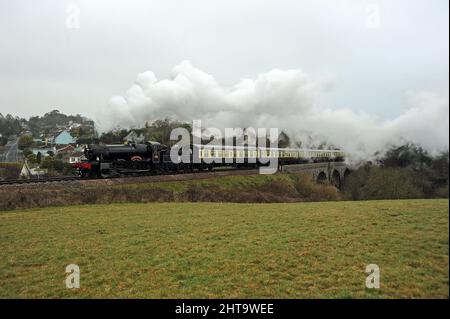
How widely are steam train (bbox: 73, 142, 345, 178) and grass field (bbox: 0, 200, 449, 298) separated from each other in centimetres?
789

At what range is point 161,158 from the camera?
84.8 feet

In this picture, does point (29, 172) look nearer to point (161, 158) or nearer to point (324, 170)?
point (161, 158)

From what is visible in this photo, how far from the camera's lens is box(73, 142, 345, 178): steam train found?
2097 cm

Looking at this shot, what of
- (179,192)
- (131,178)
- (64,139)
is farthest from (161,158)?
(64,139)

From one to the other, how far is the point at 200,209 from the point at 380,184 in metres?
23.5

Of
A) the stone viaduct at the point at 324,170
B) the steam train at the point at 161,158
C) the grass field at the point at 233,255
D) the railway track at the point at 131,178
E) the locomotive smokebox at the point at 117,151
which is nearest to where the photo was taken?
the grass field at the point at 233,255

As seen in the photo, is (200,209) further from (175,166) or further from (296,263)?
(175,166)

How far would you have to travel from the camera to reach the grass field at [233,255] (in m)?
6.36

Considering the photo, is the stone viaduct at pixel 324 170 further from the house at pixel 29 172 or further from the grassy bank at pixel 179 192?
the house at pixel 29 172

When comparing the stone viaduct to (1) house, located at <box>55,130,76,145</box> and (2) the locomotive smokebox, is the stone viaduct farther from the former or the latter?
(1) house, located at <box>55,130,76,145</box>

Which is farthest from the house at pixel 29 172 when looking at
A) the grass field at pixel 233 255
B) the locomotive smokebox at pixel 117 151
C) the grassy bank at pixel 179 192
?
the grass field at pixel 233 255

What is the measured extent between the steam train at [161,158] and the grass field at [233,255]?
7889mm
